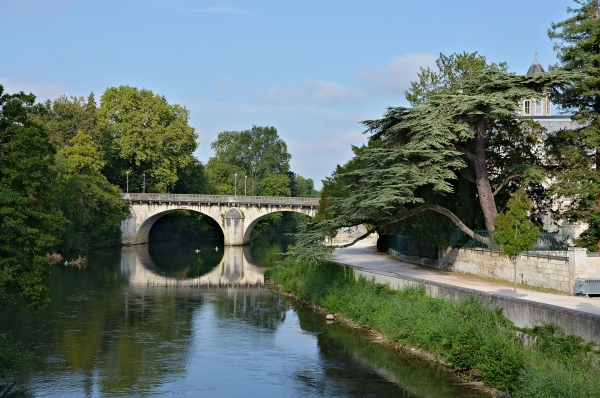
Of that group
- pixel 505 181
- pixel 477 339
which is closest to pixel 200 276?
pixel 505 181

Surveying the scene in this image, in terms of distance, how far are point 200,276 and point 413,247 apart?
15.4 metres

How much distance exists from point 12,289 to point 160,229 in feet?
215

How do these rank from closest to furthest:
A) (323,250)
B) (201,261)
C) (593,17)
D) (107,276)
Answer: (323,250)
(593,17)
(107,276)
(201,261)

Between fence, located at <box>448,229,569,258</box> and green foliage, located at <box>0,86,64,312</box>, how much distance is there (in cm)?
1824

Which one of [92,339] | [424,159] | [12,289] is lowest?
[92,339]

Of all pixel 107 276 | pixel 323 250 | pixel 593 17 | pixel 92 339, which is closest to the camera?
pixel 92 339

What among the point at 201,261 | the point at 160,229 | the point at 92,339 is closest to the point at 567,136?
the point at 92,339

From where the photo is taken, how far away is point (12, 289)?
65.8 ft

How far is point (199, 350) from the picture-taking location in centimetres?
2419

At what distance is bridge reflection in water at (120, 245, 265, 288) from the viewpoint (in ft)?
144

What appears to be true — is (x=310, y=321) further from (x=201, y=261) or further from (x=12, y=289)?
(x=201, y=261)

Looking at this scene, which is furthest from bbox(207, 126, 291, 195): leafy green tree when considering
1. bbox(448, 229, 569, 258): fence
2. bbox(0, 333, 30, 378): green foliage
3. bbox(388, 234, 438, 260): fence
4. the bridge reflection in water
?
bbox(0, 333, 30, 378): green foliage

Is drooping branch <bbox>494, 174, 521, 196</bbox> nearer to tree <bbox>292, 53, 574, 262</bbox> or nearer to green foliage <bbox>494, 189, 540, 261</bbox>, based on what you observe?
tree <bbox>292, 53, 574, 262</bbox>

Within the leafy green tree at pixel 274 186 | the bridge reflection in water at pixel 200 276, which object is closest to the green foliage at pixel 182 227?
the leafy green tree at pixel 274 186
